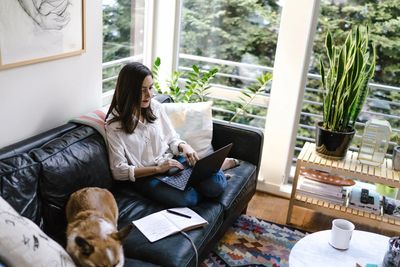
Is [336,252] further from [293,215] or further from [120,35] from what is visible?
[120,35]

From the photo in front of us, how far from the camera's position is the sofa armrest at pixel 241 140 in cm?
262

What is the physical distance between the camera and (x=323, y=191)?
107 inches

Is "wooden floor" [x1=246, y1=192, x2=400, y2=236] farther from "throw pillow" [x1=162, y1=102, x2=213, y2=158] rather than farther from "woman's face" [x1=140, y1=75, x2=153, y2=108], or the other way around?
"woman's face" [x1=140, y1=75, x2=153, y2=108]

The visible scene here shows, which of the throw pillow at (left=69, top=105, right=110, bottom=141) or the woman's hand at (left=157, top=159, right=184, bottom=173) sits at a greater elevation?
the throw pillow at (left=69, top=105, right=110, bottom=141)

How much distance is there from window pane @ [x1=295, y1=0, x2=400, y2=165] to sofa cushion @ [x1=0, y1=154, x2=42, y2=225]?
2198 mm

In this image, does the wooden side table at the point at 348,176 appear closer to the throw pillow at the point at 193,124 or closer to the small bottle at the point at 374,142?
the small bottle at the point at 374,142

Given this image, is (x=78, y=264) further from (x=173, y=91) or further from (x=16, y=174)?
(x=173, y=91)

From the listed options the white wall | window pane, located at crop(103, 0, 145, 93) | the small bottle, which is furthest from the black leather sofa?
the small bottle

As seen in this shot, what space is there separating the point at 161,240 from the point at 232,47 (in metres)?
1.97

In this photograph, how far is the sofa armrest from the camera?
262 centimetres

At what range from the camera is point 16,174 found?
1.57m

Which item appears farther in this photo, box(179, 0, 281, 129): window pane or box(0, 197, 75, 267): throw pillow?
box(179, 0, 281, 129): window pane

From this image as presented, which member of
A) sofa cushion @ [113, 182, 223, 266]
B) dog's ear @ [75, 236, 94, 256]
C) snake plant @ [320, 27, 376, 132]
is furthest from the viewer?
snake plant @ [320, 27, 376, 132]

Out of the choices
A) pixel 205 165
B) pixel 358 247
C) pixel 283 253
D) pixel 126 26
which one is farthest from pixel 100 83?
pixel 358 247
